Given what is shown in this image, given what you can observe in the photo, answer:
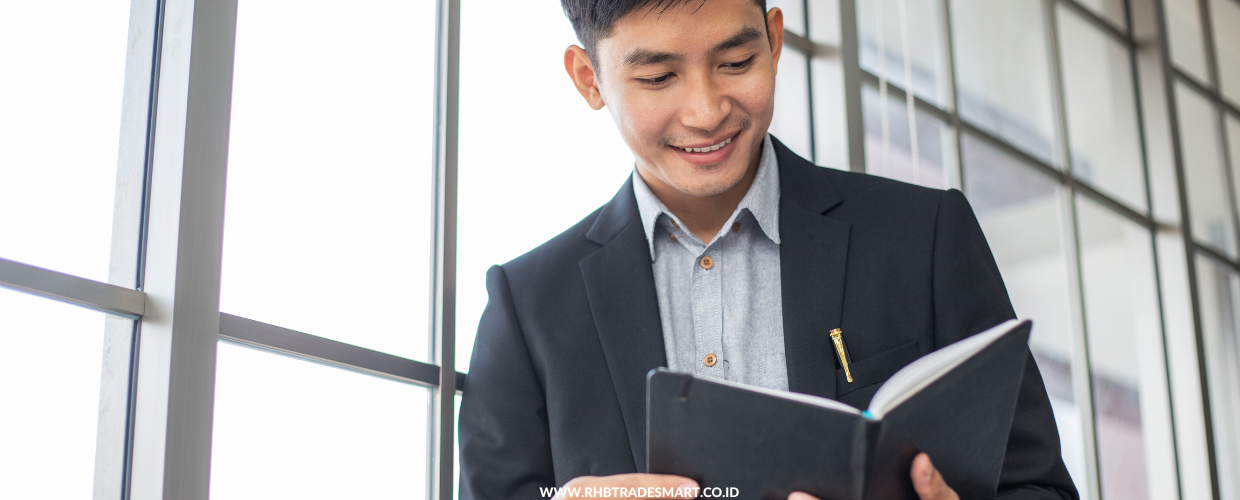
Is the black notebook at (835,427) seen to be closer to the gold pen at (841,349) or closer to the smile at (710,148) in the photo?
the gold pen at (841,349)

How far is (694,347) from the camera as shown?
1.58 meters

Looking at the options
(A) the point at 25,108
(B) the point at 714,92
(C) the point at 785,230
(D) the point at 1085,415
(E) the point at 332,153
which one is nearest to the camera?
(A) the point at 25,108

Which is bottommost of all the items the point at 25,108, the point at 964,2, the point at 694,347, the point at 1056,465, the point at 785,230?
the point at 1056,465

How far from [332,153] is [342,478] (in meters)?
0.55

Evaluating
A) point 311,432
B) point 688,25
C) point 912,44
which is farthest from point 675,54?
point 912,44

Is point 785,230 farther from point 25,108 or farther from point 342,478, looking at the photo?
point 25,108

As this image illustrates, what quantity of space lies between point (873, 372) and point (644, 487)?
49 centimetres

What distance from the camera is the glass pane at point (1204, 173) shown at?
184 inches

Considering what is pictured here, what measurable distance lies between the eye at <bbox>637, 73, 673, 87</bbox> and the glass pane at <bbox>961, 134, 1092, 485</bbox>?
2.08 metres

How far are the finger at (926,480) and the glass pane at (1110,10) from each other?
382cm

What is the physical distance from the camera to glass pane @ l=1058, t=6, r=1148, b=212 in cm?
401

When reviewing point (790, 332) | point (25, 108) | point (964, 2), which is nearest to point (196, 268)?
point (25, 108)

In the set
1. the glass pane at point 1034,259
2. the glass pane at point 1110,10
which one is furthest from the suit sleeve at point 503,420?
the glass pane at point 1110,10

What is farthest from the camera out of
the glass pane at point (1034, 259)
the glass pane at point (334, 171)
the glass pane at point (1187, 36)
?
the glass pane at point (1187, 36)
